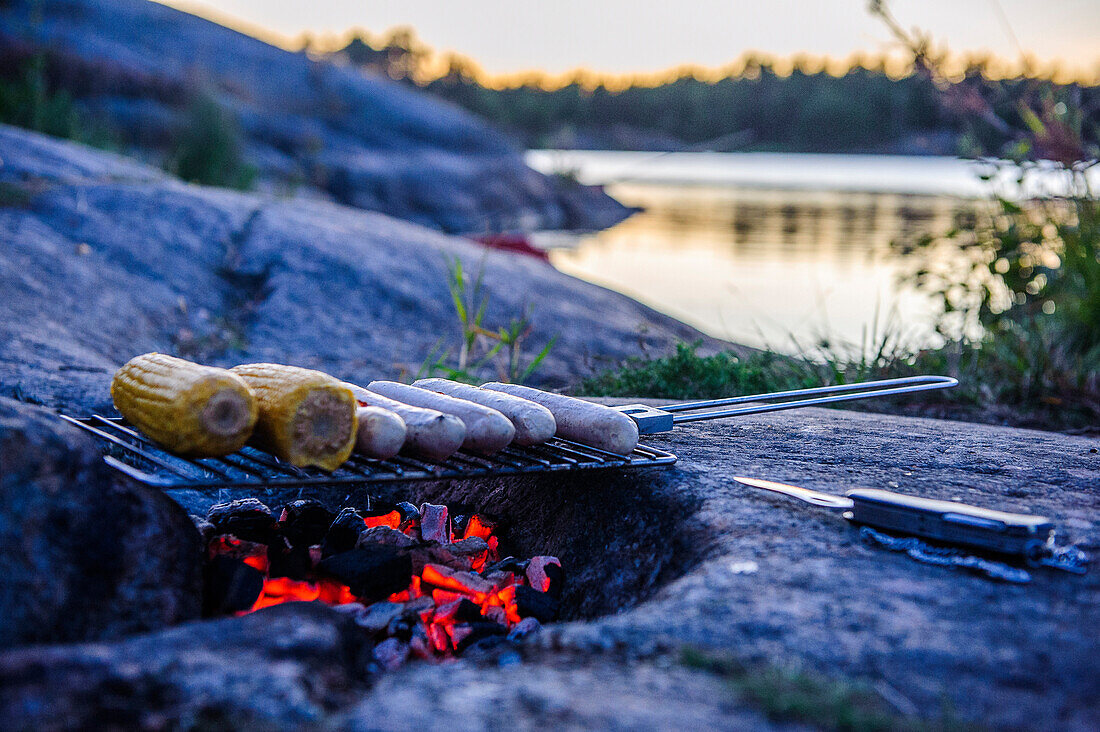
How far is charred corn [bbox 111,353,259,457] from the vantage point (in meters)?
1.90

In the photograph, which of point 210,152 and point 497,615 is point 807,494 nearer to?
point 497,615

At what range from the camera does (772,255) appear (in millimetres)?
13930

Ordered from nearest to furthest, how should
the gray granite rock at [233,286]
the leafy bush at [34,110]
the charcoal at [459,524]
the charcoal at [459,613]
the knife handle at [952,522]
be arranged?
the knife handle at [952,522]
the charcoal at [459,613]
the charcoal at [459,524]
the gray granite rock at [233,286]
the leafy bush at [34,110]

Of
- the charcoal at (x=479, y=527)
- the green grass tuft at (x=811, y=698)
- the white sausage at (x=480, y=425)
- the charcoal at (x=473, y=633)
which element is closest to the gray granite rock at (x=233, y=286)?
the charcoal at (x=479, y=527)

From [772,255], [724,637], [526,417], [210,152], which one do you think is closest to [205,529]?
[526,417]

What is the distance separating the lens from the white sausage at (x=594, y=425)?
232 centimetres

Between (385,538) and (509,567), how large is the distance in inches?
14.3

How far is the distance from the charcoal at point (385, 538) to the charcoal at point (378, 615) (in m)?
0.34

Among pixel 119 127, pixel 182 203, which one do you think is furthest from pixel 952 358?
pixel 119 127

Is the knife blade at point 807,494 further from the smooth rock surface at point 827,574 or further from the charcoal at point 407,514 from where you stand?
the charcoal at point 407,514

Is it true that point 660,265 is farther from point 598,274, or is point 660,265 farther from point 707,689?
point 707,689

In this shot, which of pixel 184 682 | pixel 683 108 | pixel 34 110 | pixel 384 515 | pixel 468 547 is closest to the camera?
pixel 184 682

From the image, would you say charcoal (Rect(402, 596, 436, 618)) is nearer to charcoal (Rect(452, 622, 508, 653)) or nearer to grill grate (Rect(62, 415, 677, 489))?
charcoal (Rect(452, 622, 508, 653))

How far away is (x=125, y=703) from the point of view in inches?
50.7
